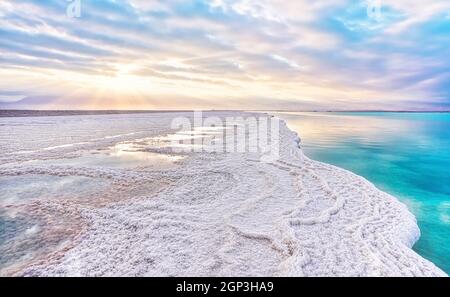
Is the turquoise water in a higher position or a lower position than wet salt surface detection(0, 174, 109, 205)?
lower

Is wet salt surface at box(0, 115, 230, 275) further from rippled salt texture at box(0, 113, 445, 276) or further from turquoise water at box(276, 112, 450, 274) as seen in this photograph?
turquoise water at box(276, 112, 450, 274)

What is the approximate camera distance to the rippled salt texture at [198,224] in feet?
14.8

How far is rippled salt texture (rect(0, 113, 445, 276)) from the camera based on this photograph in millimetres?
4500

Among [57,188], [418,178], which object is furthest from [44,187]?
[418,178]

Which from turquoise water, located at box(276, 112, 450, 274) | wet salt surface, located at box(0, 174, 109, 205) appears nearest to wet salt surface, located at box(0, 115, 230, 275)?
wet salt surface, located at box(0, 174, 109, 205)

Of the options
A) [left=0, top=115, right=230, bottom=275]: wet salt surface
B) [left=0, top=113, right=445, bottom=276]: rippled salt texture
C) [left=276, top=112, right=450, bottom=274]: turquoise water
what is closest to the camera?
[left=0, top=113, right=445, bottom=276]: rippled salt texture

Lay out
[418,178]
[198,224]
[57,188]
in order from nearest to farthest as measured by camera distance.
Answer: [198,224] → [57,188] → [418,178]

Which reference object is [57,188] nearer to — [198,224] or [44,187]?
[44,187]

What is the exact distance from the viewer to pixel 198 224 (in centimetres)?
595
